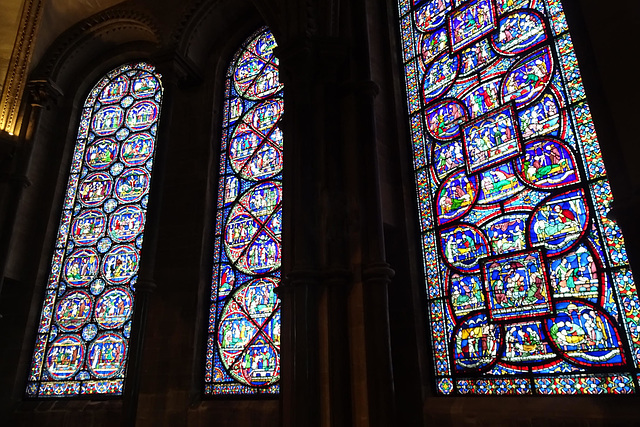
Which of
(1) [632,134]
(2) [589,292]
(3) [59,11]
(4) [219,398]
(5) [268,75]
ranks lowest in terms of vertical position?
(4) [219,398]

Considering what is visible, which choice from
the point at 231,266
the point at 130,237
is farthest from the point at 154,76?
the point at 231,266

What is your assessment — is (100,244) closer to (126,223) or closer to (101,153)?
(126,223)

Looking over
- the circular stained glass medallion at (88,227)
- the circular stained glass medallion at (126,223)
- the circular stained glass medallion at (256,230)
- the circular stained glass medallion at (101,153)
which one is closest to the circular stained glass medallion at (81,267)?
the circular stained glass medallion at (88,227)

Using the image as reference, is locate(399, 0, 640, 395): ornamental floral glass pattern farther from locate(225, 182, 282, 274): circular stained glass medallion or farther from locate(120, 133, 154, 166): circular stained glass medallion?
locate(120, 133, 154, 166): circular stained glass medallion

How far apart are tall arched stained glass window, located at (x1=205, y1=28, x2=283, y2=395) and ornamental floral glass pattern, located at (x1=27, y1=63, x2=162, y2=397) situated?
1.47m

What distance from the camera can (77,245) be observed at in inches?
328

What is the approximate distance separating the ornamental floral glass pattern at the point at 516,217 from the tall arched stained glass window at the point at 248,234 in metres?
2.17

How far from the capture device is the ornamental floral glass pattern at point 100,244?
7.41m

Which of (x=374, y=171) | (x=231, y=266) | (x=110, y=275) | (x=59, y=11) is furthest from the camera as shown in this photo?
(x=59, y=11)

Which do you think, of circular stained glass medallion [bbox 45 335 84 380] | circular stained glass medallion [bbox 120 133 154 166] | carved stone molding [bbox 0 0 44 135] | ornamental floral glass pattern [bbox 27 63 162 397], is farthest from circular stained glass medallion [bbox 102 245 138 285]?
carved stone molding [bbox 0 0 44 135]

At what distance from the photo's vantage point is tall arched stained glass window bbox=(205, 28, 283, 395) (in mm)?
6297

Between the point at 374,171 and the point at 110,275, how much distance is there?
490cm

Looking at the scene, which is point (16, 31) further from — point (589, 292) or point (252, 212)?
point (589, 292)

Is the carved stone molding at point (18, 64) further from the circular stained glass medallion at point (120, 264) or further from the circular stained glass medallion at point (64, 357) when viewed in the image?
the circular stained glass medallion at point (64, 357)
